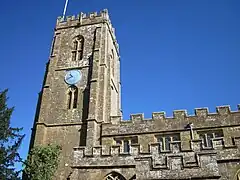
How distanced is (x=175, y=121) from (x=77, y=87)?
9489mm

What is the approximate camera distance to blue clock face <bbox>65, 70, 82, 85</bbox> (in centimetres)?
2544

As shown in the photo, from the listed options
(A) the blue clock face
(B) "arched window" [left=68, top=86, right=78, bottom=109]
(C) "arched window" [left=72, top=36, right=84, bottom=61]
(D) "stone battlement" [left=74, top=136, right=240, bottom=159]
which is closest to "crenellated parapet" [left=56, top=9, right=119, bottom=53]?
(C) "arched window" [left=72, top=36, right=84, bottom=61]

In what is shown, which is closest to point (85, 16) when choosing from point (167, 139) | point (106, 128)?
point (106, 128)

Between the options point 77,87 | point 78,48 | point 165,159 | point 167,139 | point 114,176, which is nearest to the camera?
point 165,159

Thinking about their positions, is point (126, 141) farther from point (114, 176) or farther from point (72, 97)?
point (114, 176)

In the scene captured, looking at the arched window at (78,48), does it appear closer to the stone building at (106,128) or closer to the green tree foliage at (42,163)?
the stone building at (106,128)

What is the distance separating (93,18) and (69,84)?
28.7ft

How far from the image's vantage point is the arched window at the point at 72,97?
24.3 metres

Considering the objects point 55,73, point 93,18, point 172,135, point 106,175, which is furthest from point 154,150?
point 93,18

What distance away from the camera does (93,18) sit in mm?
29859

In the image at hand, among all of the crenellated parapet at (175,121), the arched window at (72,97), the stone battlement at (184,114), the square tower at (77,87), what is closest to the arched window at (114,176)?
the square tower at (77,87)

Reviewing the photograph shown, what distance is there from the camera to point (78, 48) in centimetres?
2828

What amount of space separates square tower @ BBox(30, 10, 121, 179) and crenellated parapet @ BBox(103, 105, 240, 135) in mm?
1625

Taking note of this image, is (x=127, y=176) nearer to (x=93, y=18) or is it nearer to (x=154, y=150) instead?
(x=154, y=150)
